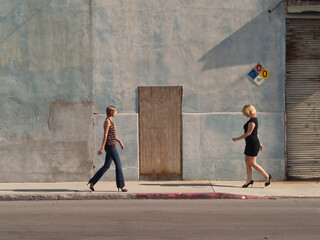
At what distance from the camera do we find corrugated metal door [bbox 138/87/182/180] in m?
12.3

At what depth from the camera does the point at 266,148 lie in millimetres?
12359

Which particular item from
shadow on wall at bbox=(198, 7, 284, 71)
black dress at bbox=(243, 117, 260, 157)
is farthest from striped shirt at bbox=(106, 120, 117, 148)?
shadow on wall at bbox=(198, 7, 284, 71)

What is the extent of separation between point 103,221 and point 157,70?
5.26 meters

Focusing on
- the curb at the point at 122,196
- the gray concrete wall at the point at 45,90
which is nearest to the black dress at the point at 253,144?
the curb at the point at 122,196

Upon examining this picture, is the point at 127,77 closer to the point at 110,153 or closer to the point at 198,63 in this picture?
the point at 198,63

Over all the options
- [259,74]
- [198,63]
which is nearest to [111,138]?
[198,63]

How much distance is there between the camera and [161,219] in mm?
8031

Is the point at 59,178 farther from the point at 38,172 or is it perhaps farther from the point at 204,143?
Result: the point at 204,143

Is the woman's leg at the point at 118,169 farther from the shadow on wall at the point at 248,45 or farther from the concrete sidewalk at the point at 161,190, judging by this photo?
the shadow on wall at the point at 248,45

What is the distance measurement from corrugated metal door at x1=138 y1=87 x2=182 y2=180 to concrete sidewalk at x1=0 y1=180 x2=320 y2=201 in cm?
39

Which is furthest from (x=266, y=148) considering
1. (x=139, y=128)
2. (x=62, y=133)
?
(x=62, y=133)

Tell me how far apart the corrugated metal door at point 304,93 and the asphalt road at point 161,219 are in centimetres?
269

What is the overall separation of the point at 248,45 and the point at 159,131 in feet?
9.61

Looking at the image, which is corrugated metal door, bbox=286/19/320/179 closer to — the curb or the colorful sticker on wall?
the colorful sticker on wall
